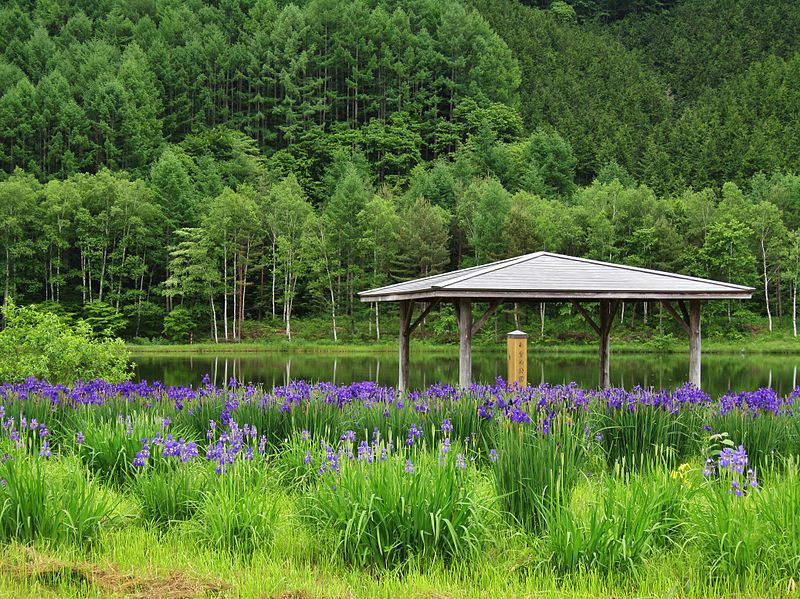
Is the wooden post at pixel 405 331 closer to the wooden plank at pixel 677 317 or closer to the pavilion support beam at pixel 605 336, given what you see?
the pavilion support beam at pixel 605 336

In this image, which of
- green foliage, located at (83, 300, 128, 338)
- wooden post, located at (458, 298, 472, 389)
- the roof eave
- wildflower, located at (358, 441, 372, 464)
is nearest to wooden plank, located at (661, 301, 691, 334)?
the roof eave

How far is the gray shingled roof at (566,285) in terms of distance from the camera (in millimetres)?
11820

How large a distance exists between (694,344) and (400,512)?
33.1 feet

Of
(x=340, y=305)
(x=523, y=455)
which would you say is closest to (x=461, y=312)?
(x=523, y=455)

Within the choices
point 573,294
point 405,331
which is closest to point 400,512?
point 573,294

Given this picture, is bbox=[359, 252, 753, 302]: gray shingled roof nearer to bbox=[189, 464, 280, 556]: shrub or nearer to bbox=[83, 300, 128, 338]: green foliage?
bbox=[189, 464, 280, 556]: shrub

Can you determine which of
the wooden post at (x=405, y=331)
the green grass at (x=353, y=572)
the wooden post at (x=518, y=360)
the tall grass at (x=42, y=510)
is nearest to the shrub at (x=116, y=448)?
the tall grass at (x=42, y=510)

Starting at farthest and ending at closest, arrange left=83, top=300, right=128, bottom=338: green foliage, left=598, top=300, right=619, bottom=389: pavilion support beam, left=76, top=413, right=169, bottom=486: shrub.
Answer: left=83, top=300, right=128, bottom=338: green foliage
left=598, top=300, right=619, bottom=389: pavilion support beam
left=76, top=413, right=169, bottom=486: shrub

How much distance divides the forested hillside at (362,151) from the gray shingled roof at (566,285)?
3251 cm

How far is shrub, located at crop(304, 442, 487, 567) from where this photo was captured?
4340mm

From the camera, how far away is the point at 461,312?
12.3m

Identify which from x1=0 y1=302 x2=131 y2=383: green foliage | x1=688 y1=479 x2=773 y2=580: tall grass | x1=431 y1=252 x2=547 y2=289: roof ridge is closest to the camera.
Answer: x1=688 y1=479 x2=773 y2=580: tall grass

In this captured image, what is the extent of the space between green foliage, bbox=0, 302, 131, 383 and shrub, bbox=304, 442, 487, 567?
971 cm

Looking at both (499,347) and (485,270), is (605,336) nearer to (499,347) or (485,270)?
(485,270)
